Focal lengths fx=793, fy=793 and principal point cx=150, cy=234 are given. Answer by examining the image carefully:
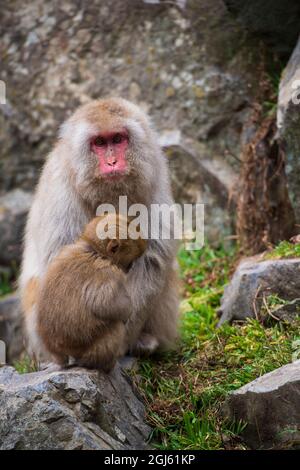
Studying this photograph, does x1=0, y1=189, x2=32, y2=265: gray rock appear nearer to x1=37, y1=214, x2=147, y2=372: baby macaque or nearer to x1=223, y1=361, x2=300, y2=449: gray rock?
x1=37, y1=214, x2=147, y2=372: baby macaque

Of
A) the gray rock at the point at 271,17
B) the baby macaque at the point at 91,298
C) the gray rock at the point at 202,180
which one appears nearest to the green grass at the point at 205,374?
the baby macaque at the point at 91,298

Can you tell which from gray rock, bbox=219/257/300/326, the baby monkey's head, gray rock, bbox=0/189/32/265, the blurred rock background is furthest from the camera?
gray rock, bbox=0/189/32/265

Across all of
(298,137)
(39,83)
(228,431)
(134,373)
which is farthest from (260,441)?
(39,83)

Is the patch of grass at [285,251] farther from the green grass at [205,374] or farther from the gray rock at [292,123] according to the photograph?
the green grass at [205,374]

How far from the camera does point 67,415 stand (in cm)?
410

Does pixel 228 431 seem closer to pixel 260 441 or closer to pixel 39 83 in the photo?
pixel 260 441

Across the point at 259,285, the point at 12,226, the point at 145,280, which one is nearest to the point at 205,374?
the point at 145,280

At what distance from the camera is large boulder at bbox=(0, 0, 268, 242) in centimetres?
799

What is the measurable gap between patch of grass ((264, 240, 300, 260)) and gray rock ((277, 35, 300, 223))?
1.32 ft

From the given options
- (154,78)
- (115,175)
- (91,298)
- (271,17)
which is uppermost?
(271,17)

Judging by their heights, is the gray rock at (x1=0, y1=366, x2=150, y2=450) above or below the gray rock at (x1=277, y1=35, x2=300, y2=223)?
below

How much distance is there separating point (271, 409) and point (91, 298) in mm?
1136

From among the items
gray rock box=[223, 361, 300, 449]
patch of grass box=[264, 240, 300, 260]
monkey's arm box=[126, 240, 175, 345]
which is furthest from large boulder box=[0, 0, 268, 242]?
gray rock box=[223, 361, 300, 449]

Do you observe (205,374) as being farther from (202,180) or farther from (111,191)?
(202,180)
